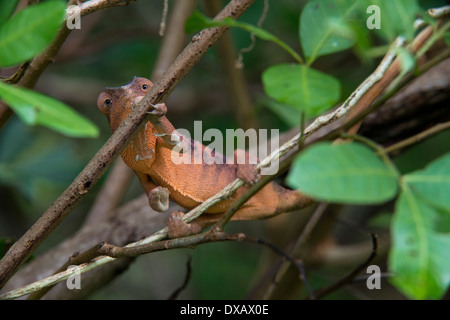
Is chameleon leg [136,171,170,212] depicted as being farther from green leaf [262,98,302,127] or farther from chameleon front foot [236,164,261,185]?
green leaf [262,98,302,127]

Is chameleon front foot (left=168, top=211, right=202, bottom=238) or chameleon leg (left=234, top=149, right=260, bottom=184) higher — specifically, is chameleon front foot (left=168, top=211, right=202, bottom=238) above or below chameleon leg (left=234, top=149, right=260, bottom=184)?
below

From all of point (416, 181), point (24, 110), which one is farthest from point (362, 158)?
point (24, 110)

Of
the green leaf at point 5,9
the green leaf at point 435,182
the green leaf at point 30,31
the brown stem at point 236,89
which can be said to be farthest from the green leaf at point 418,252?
the brown stem at point 236,89

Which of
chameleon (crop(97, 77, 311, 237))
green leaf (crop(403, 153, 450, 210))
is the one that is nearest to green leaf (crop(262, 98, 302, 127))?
chameleon (crop(97, 77, 311, 237))

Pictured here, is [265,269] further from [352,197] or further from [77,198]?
[352,197]

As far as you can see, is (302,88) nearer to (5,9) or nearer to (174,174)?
(5,9)

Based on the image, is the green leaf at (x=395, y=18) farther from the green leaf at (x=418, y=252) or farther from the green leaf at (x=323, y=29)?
the green leaf at (x=418, y=252)
